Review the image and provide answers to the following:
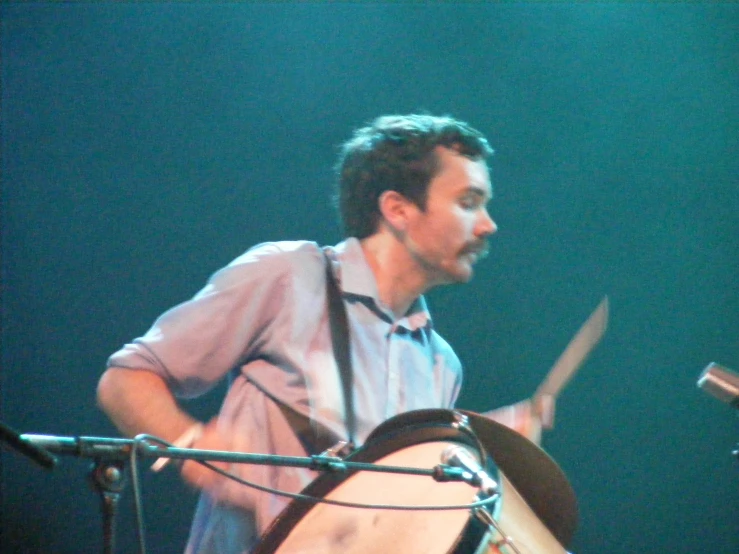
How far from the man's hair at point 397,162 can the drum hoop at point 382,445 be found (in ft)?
2.88

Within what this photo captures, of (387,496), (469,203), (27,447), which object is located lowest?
(387,496)

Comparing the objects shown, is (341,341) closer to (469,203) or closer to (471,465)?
(469,203)

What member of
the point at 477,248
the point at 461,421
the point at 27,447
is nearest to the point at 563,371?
the point at 477,248

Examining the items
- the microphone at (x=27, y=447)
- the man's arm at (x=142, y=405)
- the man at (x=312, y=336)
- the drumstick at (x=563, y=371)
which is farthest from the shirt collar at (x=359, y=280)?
the microphone at (x=27, y=447)

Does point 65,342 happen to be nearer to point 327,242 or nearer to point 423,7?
point 327,242

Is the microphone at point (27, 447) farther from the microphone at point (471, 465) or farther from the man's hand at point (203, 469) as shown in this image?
the microphone at point (471, 465)

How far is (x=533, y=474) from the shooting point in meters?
1.59

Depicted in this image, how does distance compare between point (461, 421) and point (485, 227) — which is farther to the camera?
point (485, 227)

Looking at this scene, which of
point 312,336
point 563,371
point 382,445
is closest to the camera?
point 382,445

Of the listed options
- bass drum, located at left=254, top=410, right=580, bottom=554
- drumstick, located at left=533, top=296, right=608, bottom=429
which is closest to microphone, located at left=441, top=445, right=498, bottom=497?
bass drum, located at left=254, top=410, right=580, bottom=554

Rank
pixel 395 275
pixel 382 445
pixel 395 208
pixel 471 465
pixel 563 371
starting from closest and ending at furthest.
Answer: pixel 471 465
pixel 382 445
pixel 563 371
pixel 395 275
pixel 395 208

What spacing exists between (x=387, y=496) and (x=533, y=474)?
0.84 feet

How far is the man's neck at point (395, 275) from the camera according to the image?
2.22 meters

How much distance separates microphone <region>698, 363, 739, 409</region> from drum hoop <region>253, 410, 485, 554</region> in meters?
0.43
